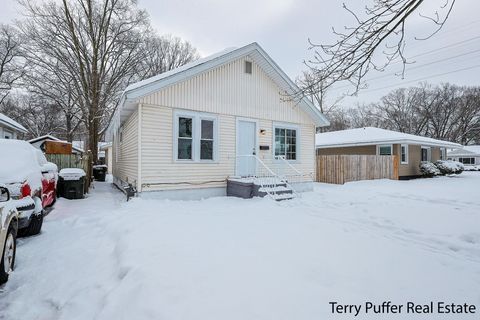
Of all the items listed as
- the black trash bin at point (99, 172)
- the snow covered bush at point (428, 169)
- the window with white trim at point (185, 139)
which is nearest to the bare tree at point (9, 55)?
the black trash bin at point (99, 172)

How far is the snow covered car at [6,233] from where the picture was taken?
304 centimetres

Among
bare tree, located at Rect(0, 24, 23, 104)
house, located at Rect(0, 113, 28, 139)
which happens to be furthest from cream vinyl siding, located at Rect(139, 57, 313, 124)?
bare tree, located at Rect(0, 24, 23, 104)

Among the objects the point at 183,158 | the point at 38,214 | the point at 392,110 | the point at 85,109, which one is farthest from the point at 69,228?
the point at 392,110

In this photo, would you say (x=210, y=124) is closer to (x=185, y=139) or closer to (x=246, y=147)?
(x=185, y=139)

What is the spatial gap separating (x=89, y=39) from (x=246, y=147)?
56.8ft

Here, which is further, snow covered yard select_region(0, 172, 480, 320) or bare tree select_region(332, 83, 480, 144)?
bare tree select_region(332, 83, 480, 144)

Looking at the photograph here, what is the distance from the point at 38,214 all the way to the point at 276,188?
679cm

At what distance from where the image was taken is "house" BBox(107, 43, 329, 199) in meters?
8.51

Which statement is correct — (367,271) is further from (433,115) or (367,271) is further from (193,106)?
(433,115)

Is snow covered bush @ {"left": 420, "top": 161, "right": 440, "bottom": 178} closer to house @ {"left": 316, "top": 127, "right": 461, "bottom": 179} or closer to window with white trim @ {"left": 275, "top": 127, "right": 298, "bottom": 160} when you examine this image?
house @ {"left": 316, "top": 127, "right": 461, "bottom": 179}

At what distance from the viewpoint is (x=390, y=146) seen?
19531mm

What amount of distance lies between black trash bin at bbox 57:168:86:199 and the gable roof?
269 centimetres

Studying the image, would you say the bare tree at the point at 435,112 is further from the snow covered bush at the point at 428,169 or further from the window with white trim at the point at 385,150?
the window with white trim at the point at 385,150

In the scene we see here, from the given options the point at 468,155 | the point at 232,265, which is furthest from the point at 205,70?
the point at 468,155
